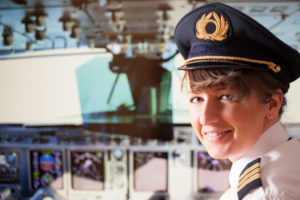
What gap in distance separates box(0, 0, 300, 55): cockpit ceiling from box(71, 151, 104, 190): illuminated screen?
1093mm

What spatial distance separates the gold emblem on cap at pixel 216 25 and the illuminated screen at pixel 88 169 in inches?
81.4

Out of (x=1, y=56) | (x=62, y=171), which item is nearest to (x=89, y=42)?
(x=1, y=56)

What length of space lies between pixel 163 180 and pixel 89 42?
1.57 meters

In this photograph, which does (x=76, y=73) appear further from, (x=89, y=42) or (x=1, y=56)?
(x=1, y=56)

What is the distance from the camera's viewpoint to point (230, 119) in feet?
2.04

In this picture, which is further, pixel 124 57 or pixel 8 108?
pixel 8 108

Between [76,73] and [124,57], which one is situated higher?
[124,57]

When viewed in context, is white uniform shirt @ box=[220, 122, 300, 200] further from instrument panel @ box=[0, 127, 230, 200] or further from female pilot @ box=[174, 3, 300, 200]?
instrument panel @ box=[0, 127, 230, 200]

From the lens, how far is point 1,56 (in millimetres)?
2666

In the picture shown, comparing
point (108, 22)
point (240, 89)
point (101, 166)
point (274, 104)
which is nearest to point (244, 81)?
point (240, 89)

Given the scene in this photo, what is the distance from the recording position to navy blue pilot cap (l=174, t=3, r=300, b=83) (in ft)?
2.06

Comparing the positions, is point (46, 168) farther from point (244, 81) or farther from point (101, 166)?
point (244, 81)

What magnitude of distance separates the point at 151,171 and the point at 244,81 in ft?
6.81

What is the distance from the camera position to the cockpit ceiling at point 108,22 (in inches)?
80.8
